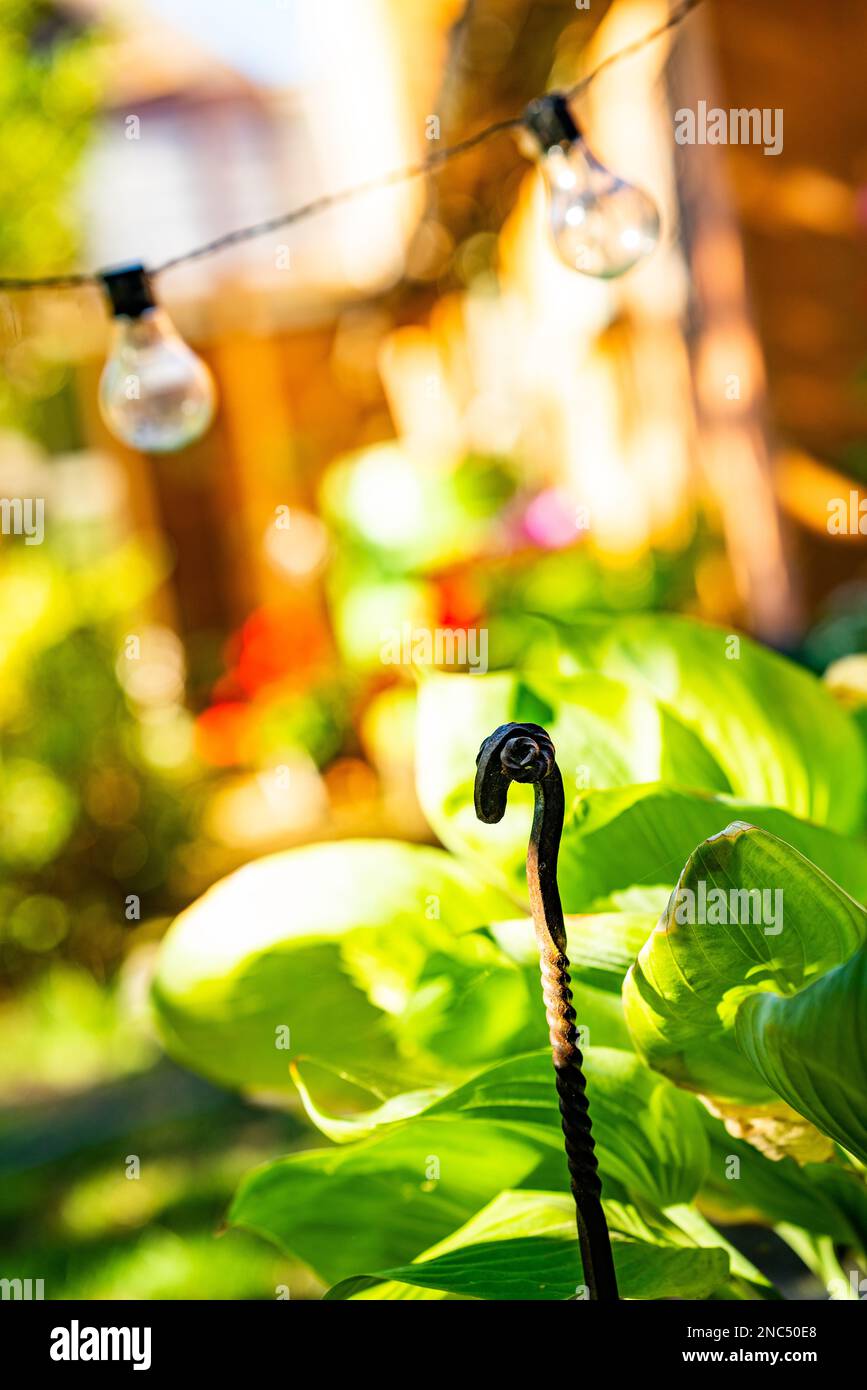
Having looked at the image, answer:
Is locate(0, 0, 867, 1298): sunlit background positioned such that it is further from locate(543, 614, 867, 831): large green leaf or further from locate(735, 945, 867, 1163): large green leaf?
locate(735, 945, 867, 1163): large green leaf

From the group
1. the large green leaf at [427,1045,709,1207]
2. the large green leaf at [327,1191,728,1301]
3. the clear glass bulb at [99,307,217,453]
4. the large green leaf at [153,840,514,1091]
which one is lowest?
the large green leaf at [327,1191,728,1301]

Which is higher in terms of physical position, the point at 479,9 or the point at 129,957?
the point at 479,9

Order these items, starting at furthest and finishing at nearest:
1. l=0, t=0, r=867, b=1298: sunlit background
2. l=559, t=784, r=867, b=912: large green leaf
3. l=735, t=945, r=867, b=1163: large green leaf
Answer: l=0, t=0, r=867, b=1298: sunlit background, l=559, t=784, r=867, b=912: large green leaf, l=735, t=945, r=867, b=1163: large green leaf

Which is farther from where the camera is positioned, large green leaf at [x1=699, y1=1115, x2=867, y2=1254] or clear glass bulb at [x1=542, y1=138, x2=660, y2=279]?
clear glass bulb at [x1=542, y1=138, x2=660, y2=279]

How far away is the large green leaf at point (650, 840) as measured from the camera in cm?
33

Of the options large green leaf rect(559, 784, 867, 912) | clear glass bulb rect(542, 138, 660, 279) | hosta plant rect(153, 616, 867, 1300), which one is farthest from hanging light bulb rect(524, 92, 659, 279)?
large green leaf rect(559, 784, 867, 912)

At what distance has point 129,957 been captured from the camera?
3.80m

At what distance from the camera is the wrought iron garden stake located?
0.88 feet

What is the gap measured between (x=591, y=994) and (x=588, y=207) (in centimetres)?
72

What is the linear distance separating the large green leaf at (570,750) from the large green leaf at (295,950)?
0.02 metres

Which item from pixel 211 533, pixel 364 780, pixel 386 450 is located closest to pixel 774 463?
pixel 386 450

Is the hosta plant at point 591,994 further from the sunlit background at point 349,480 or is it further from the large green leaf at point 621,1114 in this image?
the sunlit background at point 349,480

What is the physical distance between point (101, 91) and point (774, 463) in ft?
9.31
